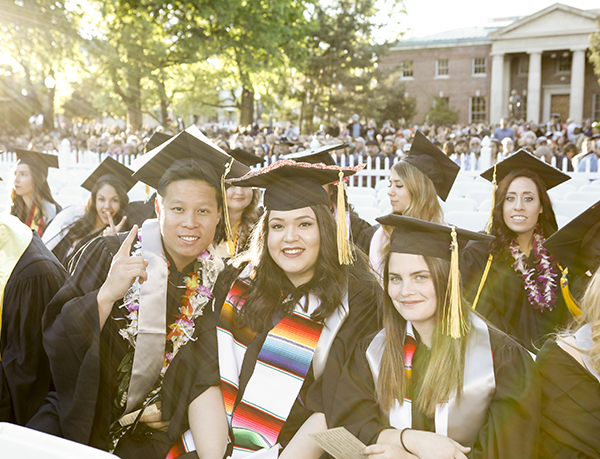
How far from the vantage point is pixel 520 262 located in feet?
12.4

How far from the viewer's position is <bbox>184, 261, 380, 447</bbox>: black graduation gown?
99.3 inches

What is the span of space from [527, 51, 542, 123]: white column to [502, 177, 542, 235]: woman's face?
39.0 meters

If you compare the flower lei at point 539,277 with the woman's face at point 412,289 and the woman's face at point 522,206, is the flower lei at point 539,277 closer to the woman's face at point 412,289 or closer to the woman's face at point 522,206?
the woman's face at point 522,206

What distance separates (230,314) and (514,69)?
4402 cm

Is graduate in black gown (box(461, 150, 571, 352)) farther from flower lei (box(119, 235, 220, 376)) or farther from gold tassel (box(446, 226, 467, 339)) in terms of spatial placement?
flower lei (box(119, 235, 220, 376))

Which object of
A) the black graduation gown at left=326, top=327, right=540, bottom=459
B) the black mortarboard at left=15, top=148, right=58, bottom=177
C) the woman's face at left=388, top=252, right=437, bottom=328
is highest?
the black mortarboard at left=15, top=148, right=58, bottom=177

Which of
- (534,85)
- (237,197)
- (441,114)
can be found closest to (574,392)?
(237,197)

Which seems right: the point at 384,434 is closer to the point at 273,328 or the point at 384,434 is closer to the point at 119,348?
the point at 273,328

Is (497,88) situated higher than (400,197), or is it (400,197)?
(497,88)

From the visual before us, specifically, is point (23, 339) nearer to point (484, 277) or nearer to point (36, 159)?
point (484, 277)

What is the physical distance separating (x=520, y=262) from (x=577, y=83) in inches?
1583

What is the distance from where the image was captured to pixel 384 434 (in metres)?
2.27

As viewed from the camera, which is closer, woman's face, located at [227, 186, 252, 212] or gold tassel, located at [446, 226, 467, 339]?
gold tassel, located at [446, 226, 467, 339]

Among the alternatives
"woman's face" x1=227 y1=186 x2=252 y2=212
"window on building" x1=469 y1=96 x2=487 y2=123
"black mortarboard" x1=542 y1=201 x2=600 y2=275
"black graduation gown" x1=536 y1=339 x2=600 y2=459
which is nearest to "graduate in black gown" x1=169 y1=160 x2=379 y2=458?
"black graduation gown" x1=536 y1=339 x2=600 y2=459
